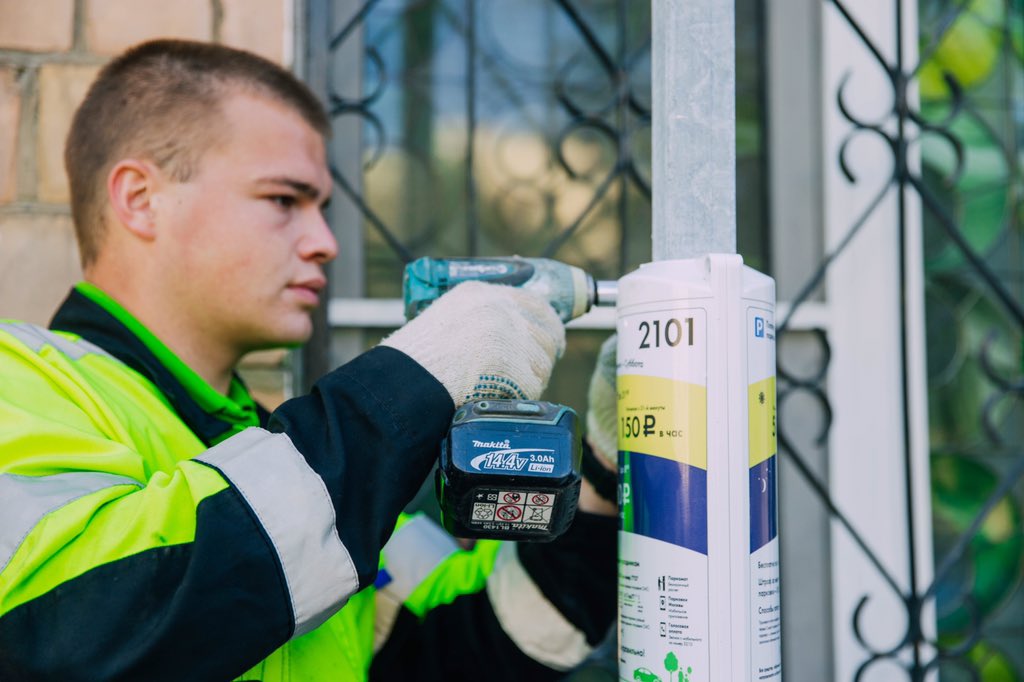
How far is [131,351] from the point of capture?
1333 mm

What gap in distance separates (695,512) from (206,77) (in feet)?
3.70

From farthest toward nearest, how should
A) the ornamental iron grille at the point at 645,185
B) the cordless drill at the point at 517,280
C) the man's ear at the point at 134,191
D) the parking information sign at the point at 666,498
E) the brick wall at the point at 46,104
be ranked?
the ornamental iron grille at the point at 645,185
the brick wall at the point at 46,104
the man's ear at the point at 134,191
the cordless drill at the point at 517,280
the parking information sign at the point at 666,498

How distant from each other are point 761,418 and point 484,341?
344 mm

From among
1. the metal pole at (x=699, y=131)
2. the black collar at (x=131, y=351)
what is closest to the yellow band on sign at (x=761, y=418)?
the metal pole at (x=699, y=131)

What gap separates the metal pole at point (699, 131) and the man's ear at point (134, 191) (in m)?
0.90

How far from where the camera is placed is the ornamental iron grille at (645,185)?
2.00 m

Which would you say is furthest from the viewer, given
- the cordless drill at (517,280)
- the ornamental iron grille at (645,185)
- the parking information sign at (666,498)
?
the ornamental iron grille at (645,185)

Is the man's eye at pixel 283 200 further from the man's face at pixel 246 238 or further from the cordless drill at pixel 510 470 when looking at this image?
the cordless drill at pixel 510 470

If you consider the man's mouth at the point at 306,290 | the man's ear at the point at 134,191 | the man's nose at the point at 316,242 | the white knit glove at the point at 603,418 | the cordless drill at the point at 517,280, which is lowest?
the white knit glove at the point at 603,418

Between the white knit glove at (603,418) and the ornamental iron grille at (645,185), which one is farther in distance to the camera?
the ornamental iron grille at (645,185)

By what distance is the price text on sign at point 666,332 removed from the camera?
36.5 inches

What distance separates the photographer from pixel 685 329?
3.05 feet

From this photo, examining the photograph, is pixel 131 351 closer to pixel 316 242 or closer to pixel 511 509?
pixel 316 242

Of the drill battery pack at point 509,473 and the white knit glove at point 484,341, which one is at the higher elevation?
the white knit glove at point 484,341
